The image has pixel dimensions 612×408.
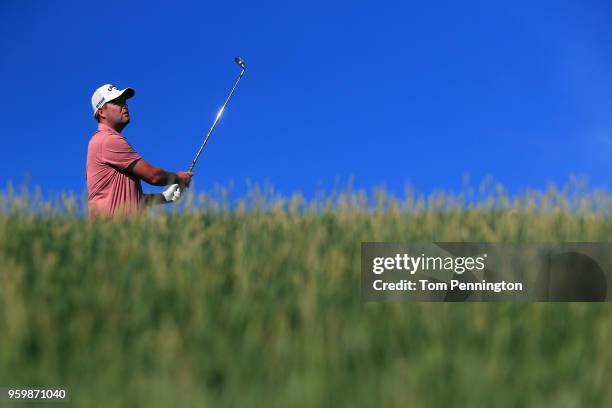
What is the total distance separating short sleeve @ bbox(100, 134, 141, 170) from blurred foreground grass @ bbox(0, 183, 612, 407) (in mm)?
1814

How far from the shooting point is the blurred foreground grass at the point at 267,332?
Answer: 3.01 meters

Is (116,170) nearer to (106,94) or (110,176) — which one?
(110,176)

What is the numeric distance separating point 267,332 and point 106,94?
5.16 metres

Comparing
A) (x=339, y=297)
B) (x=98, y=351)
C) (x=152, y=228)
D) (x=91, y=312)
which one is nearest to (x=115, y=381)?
(x=98, y=351)

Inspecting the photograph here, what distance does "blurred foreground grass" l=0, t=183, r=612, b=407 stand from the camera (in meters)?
3.01

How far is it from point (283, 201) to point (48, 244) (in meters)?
2.68

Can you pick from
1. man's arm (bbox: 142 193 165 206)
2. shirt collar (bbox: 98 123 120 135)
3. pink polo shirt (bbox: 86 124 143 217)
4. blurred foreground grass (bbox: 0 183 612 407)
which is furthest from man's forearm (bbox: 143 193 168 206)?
blurred foreground grass (bbox: 0 183 612 407)

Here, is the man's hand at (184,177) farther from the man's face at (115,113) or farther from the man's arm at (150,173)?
the man's face at (115,113)

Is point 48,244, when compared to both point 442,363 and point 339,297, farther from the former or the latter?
point 442,363

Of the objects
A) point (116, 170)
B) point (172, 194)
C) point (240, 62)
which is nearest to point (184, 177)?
point (172, 194)

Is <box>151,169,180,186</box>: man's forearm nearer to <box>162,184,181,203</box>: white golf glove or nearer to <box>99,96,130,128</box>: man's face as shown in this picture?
<box>162,184,181,203</box>: white golf glove

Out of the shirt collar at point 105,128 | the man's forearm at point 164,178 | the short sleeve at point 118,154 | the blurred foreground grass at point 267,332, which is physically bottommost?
the blurred foreground grass at point 267,332

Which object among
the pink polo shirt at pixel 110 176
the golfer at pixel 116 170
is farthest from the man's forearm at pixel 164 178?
the pink polo shirt at pixel 110 176

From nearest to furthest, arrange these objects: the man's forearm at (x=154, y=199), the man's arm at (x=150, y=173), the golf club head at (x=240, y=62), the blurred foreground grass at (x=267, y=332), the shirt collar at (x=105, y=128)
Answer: the blurred foreground grass at (x=267, y=332) → the man's arm at (x=150, y=173) → the shirt collar at (x=105, y=128) → the man's forearm at (x=154, y=199) → the golf club head at (x=240, y=62)
